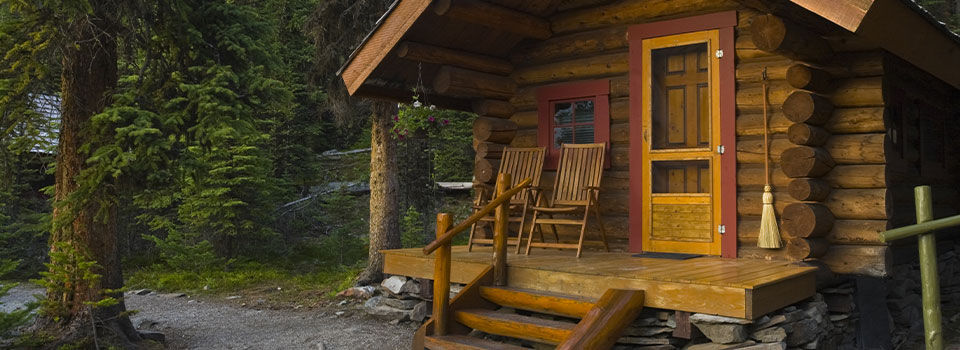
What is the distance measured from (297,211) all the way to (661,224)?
9666mm

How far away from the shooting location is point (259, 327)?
8.24m

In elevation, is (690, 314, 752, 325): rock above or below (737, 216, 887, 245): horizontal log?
below

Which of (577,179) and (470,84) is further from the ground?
(470,84)

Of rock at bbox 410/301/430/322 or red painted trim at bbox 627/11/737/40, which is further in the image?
rock at bbox 410/301/430/322

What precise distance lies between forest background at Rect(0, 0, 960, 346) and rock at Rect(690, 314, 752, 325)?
4.16 meters

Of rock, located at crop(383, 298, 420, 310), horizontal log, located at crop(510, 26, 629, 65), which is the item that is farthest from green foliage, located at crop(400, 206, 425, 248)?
horizontal log, located at crop(510, 26, 629, 65)

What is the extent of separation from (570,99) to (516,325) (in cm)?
322

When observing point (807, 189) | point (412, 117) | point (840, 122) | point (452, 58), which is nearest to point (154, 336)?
point (412, 117)

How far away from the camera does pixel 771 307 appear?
16.8ft

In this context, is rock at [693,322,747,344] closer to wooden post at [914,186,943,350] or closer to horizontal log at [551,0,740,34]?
wooden post at [914,186,943,350]

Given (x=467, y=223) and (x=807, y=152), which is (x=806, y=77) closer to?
(x=807, y=152)

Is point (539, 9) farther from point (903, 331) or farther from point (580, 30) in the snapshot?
point (903, 331)

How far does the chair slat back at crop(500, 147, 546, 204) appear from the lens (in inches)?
306

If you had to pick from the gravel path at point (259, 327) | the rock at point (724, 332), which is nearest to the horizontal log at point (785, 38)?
the rock at point (724, 332)
